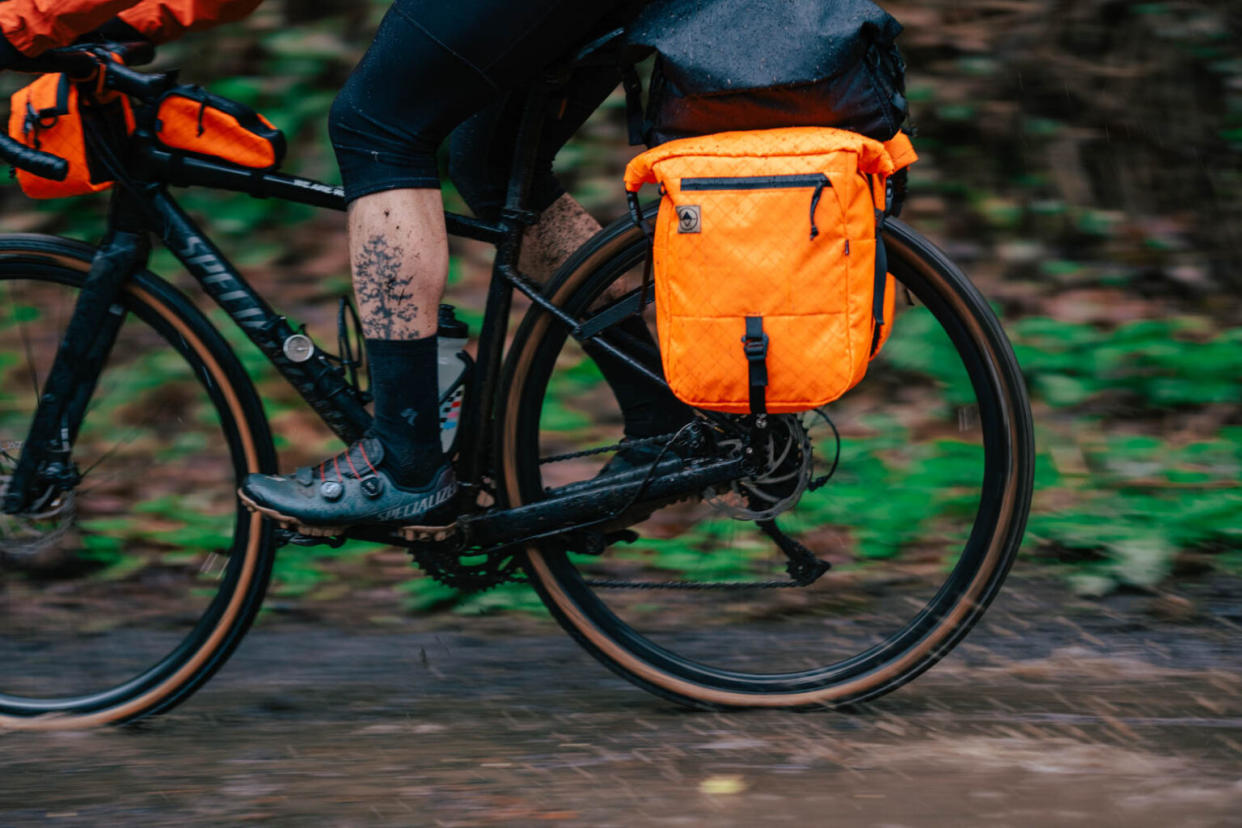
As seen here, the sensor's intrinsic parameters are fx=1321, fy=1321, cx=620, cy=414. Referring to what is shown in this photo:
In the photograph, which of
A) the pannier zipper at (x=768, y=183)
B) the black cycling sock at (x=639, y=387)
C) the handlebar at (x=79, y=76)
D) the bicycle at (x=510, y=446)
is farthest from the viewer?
the black cycling sock at (x=639, y=387)

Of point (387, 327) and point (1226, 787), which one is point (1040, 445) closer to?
point (1226, 787)

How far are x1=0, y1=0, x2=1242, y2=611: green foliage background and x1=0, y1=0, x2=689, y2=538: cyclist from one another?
4.58 feet

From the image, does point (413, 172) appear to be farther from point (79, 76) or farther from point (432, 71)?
point (79, 76)

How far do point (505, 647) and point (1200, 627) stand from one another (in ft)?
5.35

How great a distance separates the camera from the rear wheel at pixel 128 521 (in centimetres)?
269

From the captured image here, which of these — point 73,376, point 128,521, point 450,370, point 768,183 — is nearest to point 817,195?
point 768,183

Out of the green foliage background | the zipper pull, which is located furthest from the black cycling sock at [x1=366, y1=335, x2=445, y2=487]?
the green foliage background

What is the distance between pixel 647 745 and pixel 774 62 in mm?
1277

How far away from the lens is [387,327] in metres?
2.50

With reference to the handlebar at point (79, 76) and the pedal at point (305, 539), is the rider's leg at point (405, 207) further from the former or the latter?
the handlebar at point (79, 76)

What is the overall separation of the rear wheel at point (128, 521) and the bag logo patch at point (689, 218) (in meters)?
0.99

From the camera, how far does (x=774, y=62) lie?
2221 mm

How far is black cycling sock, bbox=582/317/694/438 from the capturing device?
8.69 ft

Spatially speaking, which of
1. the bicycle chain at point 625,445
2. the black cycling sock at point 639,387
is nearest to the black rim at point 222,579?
the bicycle chain at point 625,445
